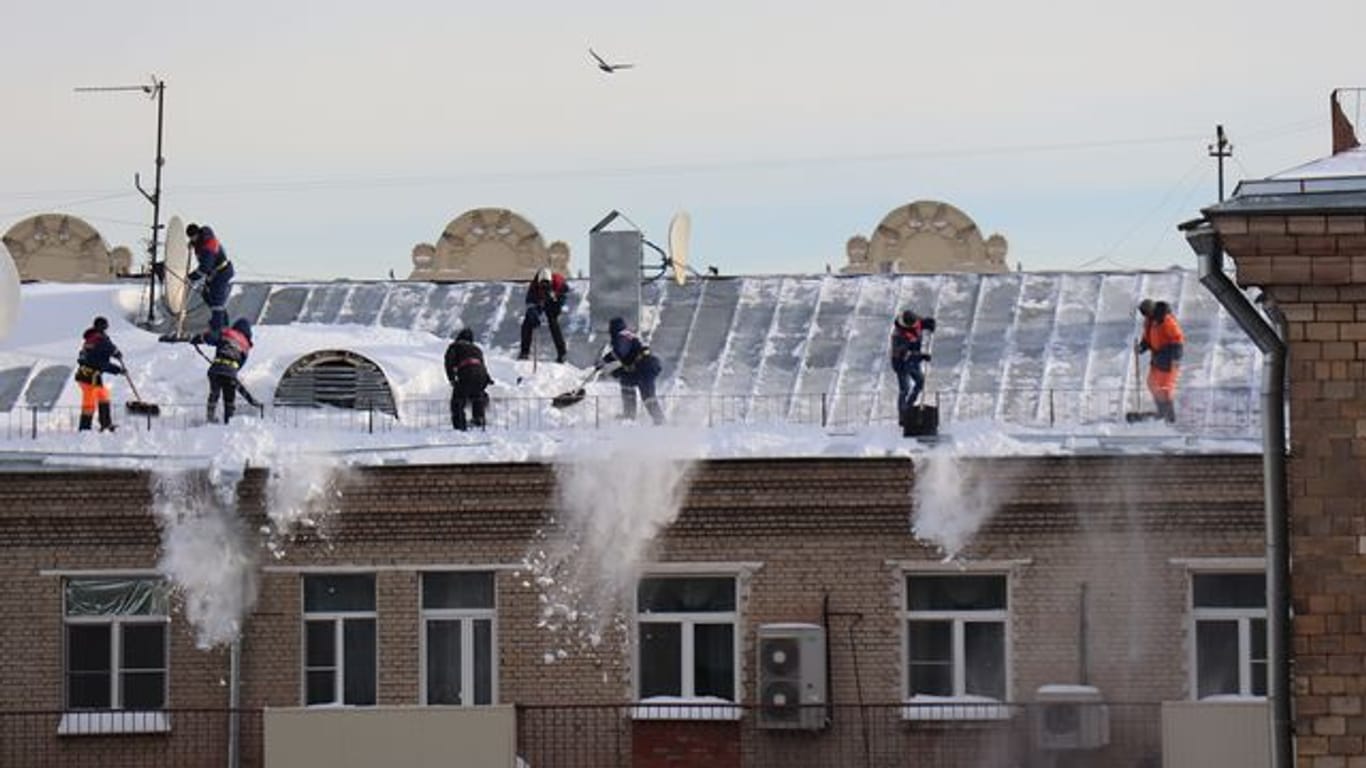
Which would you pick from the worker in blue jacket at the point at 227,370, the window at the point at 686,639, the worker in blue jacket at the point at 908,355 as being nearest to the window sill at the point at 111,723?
the worker in blue jacket at the point at 227,370

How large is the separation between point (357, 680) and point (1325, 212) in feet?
56.6

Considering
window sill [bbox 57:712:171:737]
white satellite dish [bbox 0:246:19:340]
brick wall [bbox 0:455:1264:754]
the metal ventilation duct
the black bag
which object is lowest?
window sill [bbox 57:712:171:737]

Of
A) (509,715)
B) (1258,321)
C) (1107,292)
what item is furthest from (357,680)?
(1258,321)

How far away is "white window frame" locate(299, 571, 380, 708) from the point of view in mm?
31516

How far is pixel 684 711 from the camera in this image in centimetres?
3106

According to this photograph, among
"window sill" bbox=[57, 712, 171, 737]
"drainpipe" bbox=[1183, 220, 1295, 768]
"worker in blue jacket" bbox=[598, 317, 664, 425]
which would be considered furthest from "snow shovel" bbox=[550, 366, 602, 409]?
"drainpipe" bbox=[1183, 220, 1295, 768]

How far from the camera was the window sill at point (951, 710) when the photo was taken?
30.7 meters

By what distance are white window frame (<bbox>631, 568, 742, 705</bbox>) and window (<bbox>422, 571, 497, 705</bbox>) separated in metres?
1.36

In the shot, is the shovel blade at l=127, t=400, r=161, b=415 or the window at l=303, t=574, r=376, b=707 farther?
the shovel blade at l=127, t=400, r=161, b=415

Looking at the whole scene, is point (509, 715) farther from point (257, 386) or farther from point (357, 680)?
point (257, 386)

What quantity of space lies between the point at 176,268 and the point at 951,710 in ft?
32.9

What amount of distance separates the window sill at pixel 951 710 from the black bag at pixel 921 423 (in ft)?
8.31

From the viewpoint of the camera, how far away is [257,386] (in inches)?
1300

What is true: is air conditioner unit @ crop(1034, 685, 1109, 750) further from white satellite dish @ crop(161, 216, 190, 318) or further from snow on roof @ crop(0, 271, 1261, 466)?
white satellite dish @ crop(161, 216, 190, 318)
